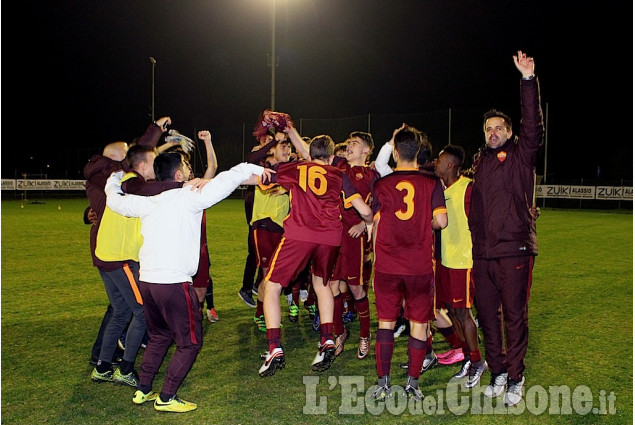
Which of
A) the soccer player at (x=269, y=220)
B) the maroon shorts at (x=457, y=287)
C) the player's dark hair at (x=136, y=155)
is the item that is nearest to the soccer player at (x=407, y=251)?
the maroon shorts at (x=457, y=287)

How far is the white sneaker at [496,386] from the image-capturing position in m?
4.48

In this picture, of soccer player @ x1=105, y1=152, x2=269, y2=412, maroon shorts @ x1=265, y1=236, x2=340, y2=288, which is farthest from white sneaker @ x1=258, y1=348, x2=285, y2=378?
soccer player @ x1=105, y1=152, x2=269, y2=412

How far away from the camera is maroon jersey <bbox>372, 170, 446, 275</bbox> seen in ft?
14.3

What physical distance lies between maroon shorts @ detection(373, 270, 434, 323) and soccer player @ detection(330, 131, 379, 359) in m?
1.14

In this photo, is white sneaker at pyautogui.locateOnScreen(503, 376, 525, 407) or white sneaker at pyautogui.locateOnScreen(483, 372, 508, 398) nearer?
white sneaker at pyautogui.locateOnScreen(503, 376, 525, 407)

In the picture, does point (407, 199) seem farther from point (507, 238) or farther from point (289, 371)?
point (289, 371)

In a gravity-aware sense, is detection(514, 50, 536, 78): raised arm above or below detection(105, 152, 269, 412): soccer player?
above

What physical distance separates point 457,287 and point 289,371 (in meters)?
1.61

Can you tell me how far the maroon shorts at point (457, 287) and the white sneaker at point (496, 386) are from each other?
616 millimetres

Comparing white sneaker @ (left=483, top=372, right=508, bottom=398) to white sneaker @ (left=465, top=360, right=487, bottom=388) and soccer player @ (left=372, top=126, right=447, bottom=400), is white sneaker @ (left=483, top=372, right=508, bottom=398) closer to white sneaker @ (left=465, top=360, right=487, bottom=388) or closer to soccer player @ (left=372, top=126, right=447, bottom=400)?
white sneaker @ (left=465, top=360, right=487, bottom=388)

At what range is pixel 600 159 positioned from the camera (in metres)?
37.8

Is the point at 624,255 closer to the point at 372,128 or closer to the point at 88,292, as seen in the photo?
the point at 88,292

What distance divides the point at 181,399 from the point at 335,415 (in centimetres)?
116

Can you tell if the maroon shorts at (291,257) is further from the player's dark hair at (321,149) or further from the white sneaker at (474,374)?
the white sneaker at (474,374)
